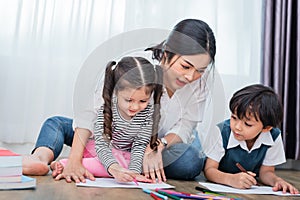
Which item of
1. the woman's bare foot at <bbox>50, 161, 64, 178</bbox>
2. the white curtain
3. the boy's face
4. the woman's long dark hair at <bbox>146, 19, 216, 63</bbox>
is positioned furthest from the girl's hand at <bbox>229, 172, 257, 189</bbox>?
the white curtain

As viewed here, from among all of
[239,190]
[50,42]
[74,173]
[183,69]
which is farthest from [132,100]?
[50,42]

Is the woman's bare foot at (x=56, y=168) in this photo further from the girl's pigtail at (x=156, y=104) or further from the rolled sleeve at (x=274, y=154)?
the rolled sleeve at (x=274, y=154)

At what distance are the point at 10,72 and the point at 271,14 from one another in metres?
1.24

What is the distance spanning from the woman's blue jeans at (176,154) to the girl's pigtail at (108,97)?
25cm

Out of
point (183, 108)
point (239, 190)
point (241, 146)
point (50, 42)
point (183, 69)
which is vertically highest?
point (50, 42)

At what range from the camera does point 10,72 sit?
196cm

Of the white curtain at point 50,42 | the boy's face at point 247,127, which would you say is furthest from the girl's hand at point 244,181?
the white curtain at point 50,42

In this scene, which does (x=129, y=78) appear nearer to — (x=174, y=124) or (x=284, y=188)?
(x=174, y=124)

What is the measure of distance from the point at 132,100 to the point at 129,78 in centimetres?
6

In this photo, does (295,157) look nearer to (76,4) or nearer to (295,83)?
(295,83)

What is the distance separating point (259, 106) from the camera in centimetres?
141

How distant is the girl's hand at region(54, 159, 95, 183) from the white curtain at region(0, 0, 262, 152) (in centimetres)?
75

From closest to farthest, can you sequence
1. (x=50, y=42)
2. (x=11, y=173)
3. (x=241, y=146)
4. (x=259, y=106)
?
(x=11, y=173)
(x=259, y=106)
(x=241, y=146)
(x=50, y=42)

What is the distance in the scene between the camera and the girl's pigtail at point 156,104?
1166 mm
